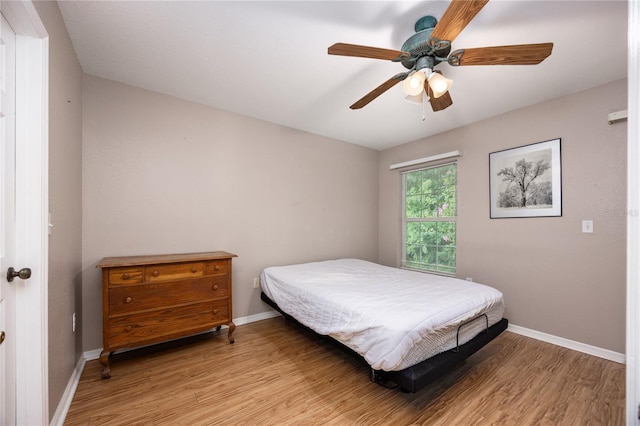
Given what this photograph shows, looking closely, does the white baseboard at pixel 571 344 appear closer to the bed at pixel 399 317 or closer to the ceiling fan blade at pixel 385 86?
the bed at pixel 399 317

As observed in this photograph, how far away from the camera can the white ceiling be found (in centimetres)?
151

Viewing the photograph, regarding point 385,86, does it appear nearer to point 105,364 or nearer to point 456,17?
point 456,17

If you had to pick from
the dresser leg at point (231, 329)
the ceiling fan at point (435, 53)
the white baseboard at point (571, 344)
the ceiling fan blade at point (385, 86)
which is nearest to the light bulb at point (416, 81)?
the ceiling fan at point (435, 53)

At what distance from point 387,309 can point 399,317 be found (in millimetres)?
128

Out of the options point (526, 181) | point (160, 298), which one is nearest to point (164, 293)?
point (160, 298)

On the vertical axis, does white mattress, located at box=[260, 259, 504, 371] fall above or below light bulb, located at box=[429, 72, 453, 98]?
below

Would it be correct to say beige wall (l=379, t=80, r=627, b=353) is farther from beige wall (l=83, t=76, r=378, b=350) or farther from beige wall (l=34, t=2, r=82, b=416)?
beige wall (l=34, t=2, r=82, b=416)

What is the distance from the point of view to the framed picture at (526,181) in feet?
8.26

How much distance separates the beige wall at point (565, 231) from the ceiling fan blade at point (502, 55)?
1.47m

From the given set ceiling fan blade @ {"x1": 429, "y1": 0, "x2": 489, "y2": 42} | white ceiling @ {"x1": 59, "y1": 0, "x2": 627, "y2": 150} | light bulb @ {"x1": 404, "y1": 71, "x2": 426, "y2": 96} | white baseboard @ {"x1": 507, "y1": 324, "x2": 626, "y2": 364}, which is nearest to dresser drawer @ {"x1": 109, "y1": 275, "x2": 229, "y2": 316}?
white ceiling @ {"x1": 59, "y1": 0, "x2": 627, "y2": 150}

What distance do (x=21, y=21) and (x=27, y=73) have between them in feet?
0.68

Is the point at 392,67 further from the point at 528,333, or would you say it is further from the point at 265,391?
the point at 528,333

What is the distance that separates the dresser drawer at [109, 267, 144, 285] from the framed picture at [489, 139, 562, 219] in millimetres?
3573

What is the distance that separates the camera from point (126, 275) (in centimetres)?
194
